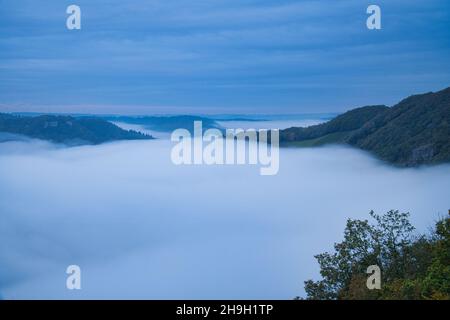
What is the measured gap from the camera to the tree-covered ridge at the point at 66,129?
16.6m

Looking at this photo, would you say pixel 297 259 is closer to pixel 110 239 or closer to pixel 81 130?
pixel 110 239

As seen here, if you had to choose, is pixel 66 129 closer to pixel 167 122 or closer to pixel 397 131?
pixel 167 122

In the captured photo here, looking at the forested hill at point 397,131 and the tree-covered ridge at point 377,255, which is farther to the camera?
the forested hill at point 397,131

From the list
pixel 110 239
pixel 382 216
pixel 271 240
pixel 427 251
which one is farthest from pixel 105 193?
pixel 427 251

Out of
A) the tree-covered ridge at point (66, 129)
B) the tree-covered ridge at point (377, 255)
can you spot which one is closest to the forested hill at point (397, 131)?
the tree-covered ridge at point (377, 255)

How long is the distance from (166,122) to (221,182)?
1960 millimetres

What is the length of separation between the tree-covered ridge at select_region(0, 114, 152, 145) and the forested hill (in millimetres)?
4392

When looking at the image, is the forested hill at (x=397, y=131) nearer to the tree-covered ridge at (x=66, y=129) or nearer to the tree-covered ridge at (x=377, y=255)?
the tree-covered ridge at (x=377, y=255)

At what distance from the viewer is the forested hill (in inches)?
650

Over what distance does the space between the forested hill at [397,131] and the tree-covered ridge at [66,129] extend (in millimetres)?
4392

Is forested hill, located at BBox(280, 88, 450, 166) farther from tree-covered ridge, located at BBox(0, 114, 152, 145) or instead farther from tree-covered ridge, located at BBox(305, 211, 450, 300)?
tree-covered ridge, located at BBox(0, 114, 152, 145)

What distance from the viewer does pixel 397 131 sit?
55.2 ft
